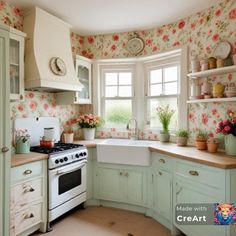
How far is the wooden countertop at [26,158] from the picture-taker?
196cm

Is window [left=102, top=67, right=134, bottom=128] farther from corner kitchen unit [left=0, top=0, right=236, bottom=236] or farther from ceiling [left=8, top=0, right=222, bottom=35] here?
ceiling [left=8, top=0, right=222, bottom=35]

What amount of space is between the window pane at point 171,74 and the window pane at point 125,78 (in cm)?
60

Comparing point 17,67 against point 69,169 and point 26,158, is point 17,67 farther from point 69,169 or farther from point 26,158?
point 69,169

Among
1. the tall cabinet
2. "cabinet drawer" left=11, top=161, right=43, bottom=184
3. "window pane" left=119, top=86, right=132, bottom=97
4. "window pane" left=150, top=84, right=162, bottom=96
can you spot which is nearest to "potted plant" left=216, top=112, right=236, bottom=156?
"window pane" left=150, top=84, right=162, bottom=96

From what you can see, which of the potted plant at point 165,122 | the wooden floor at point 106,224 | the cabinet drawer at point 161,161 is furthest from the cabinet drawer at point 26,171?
the potted plant at point 165,122

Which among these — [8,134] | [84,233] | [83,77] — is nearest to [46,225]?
[84,233]

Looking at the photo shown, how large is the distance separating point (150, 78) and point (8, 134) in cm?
227

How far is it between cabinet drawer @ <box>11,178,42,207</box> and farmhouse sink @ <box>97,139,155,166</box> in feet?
2.86

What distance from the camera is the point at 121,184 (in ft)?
9.16

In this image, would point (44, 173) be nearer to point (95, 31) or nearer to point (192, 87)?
point (192, 87)

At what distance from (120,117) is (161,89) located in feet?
2.66

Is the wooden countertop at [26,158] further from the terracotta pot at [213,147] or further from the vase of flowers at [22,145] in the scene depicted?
the terracotta pot at [213,147]

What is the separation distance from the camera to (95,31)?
325 centimetres

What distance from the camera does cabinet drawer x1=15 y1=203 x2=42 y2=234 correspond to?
2.01 metres
